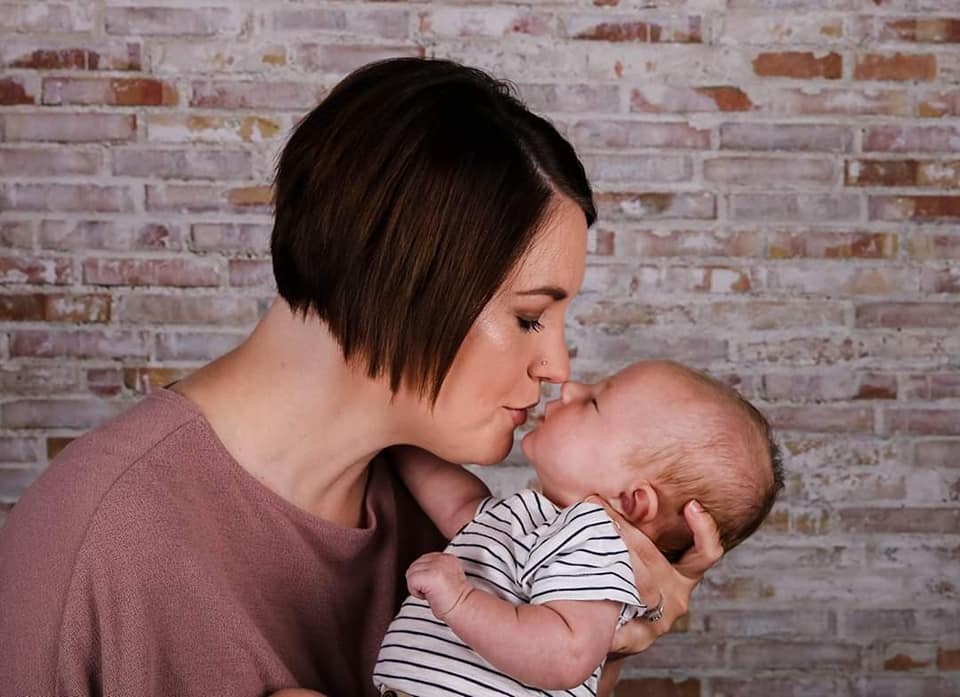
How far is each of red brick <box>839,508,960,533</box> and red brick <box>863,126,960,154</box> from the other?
871 mm

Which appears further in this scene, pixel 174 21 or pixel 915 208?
pixel 915 208

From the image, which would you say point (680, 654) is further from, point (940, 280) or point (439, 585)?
point (439, 585)

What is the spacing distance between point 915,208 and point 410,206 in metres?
1.82

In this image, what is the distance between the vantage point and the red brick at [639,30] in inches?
106

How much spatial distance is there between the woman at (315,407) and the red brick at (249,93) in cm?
126

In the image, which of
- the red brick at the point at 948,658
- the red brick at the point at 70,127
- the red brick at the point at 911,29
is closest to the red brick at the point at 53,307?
the red brick at the point at 70,127

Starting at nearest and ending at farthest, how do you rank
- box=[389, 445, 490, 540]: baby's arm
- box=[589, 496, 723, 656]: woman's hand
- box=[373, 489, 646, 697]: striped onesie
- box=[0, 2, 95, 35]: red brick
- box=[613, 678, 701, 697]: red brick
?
box=[373, 489, 646, 697]: striped onesie
box=[589, 496, 723, 656]: woman's hand
box=[389, 445, 490, 540]: baby's arm
box=[0, 2, 95, 35]: red brick
box=[613, 678, 701, 697]: red brick

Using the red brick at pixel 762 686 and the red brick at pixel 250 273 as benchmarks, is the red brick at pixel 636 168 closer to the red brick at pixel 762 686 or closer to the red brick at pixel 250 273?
the red brick at pixel 250 273

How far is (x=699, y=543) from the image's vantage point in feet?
5.38

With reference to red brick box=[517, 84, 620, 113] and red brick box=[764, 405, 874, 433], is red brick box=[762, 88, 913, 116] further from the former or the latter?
red brick box=[764, 405, 874, 433]

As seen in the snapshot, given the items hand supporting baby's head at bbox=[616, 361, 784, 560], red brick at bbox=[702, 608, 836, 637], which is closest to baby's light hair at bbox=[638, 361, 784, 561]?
hand supporting baby's head at bbox=[616, 361, 784, 560]

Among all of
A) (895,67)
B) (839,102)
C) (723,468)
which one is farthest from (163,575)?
(895,67)

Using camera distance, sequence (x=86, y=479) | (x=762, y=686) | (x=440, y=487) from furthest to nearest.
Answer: (x=762, y=686)
(x=440, y=487)
(x=86, y=479)

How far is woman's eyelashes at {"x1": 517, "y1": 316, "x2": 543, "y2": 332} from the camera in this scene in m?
1.48
